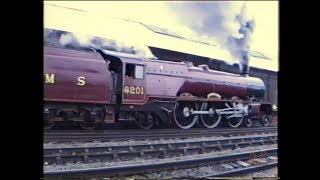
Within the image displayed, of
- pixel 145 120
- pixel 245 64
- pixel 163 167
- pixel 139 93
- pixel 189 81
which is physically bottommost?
pixel 163 167

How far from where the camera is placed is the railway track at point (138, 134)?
314cm

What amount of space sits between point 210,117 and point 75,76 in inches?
44.7

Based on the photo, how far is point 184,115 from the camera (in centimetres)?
346

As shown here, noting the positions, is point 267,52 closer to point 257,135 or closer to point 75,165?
point 257,135

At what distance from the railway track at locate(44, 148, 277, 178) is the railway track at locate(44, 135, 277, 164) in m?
0.07

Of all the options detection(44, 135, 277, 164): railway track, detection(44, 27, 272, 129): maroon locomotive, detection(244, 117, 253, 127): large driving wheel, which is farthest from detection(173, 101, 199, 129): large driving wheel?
detection(244, 117, 253, 127): large driving wheel

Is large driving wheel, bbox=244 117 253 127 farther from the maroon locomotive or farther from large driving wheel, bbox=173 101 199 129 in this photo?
large driving wheel, bbox=173 101 199 129

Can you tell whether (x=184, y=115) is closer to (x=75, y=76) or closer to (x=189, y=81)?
(x=189, y=81)

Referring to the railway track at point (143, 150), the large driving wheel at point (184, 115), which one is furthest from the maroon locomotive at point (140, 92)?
the railway track at point (143, 150)

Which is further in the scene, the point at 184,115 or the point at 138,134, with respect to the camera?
the point at 184,115

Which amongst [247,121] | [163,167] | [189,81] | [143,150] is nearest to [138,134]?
[143,150]

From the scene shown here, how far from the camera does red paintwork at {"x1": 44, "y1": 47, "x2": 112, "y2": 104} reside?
3.08 m
